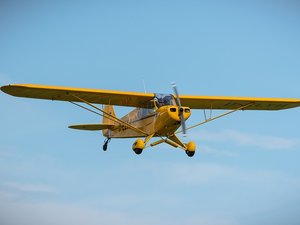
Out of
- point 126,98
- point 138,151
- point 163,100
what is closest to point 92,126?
point 126,98

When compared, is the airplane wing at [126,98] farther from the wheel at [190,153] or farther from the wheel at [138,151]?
the wheel at [190,153]

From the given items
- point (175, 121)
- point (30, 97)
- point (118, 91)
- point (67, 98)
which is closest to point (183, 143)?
point (175, 121)

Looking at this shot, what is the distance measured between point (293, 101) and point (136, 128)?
7.90 metres

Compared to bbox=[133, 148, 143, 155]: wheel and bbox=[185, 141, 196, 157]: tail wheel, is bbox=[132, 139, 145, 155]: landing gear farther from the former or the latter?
bbox=[185, 141, 196, 157]: tail wheel

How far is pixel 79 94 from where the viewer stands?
21.6 m

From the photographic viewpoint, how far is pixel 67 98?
71.4 feet

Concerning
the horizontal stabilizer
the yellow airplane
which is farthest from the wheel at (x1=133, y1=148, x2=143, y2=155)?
the horizontal stabilizer

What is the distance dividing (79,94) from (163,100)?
3277mm

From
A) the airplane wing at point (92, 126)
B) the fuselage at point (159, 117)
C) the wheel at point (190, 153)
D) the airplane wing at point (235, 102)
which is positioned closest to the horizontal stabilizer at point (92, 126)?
the airplane wing at point (92, 126)

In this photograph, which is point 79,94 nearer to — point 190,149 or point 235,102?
point 190,149

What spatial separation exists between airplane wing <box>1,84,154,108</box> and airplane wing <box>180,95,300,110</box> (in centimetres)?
207

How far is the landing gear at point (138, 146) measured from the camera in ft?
69.4

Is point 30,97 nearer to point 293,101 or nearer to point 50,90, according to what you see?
point 50,90

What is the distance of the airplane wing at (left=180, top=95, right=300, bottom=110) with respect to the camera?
939 inches
